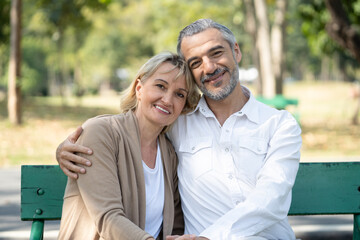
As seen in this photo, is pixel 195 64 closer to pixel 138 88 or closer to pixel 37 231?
pixel 138 88

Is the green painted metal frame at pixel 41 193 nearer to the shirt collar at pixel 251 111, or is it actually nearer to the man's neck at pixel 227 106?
the man's neck at pixel 227 106

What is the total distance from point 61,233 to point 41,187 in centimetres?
61

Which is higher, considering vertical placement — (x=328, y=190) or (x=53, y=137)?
(x=328, y=190)

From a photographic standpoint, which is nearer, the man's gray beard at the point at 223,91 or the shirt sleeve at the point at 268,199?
the shirt sleeve at the point at 268,199

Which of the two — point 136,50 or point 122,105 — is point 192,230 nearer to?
point 122,105

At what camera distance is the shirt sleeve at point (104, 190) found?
2.79m

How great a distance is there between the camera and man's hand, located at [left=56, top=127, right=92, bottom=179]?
287 centimetres

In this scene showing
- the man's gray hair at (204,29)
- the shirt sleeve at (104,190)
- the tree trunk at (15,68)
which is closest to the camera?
the shirt sleeve at (104,190)

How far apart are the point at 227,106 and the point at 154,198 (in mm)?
867

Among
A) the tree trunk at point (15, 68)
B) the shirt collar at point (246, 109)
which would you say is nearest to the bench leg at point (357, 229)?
the shirt collar at point (246, 109)

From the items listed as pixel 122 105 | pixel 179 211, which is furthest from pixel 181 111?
pixel 179 211

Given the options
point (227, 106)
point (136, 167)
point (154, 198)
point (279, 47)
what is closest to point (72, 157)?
point (136, 167)

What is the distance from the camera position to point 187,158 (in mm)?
3369

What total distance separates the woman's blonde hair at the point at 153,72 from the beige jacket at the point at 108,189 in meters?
0.21
